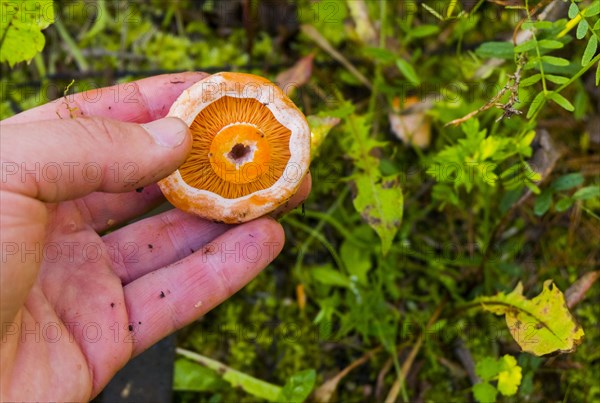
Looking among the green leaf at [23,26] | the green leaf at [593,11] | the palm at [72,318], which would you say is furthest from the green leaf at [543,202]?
the green leaf at [23,26]

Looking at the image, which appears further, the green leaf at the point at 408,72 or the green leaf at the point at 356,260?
the green leaf at the point at 356,260

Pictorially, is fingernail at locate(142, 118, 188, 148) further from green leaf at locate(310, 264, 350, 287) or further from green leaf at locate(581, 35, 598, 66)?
green leaf at locate(581, 35, 598, 66)

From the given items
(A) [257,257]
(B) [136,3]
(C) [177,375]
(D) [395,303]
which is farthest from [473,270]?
(B) [136,3]

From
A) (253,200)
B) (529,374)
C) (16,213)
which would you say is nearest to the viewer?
(16,213)

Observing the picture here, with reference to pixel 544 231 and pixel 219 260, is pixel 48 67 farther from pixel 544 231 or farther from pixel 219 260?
pixel 544 231

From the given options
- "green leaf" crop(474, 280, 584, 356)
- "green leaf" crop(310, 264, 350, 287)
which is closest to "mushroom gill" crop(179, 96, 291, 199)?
"green leaf" crop(310, 264, 350, 287)

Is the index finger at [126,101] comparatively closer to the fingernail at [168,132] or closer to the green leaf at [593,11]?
the fingernail at [168,132]
